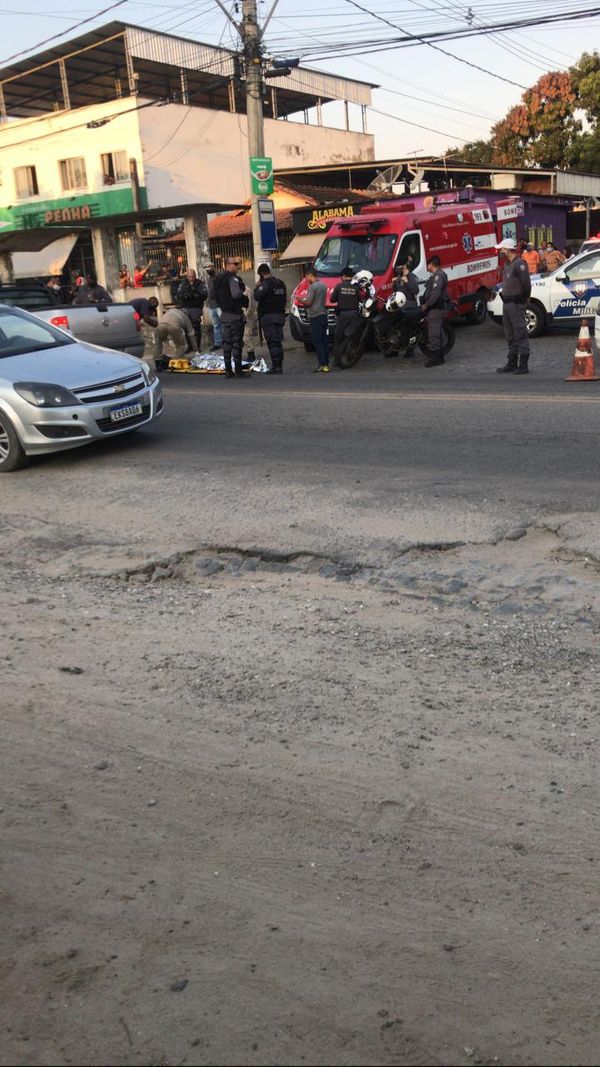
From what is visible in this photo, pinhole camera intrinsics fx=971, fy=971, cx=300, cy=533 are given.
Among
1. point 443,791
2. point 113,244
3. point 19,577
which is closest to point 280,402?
point 19,577

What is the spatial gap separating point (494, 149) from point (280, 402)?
50.5m

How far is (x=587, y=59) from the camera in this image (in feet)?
158

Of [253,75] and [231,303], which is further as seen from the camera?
[253,75]

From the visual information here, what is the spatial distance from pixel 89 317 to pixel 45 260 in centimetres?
2749

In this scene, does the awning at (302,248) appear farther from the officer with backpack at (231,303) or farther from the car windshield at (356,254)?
the officer with backpack at (231,303)

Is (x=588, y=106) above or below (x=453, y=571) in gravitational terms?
above

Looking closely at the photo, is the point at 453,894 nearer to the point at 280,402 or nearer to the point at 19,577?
the point at 19,577

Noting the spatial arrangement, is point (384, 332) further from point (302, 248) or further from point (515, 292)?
point (302, 248)

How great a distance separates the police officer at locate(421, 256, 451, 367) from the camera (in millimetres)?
15781

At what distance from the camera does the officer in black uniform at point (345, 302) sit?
16.8 metres

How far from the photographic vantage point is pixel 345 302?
1683 cm

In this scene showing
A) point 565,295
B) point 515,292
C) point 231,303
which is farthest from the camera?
point 565,295

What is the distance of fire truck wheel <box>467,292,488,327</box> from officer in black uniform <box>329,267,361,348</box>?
15.8ft

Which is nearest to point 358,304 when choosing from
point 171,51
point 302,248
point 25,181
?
point 302,248
